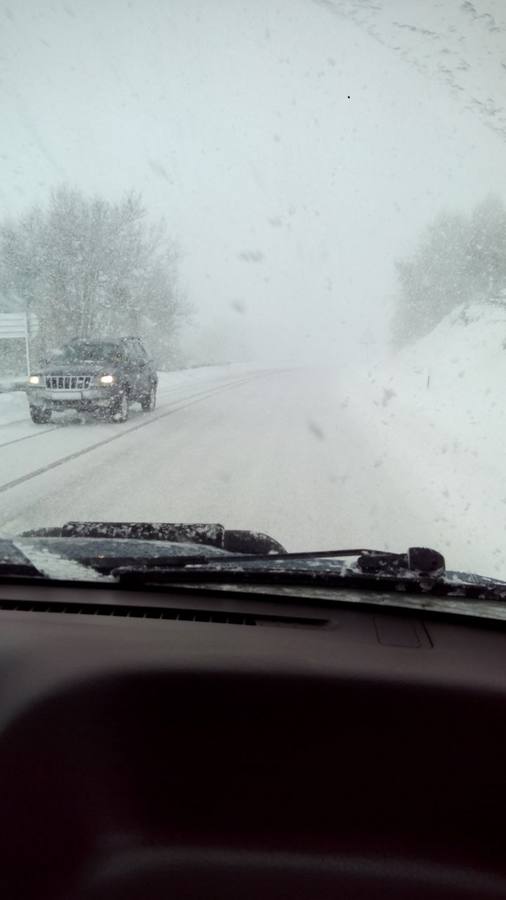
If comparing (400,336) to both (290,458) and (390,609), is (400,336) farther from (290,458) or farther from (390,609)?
(390,609)

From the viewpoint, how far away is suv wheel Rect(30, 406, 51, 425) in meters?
13.5

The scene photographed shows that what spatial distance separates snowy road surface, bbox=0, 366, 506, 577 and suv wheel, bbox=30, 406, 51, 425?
19 cm

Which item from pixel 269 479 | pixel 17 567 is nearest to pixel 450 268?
pixel 269 479

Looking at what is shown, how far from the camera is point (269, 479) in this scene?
8633 millimetres

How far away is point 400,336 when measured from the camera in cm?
3034

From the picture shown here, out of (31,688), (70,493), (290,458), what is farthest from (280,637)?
(290,458)

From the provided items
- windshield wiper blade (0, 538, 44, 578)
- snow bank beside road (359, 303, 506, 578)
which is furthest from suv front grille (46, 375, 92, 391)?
windshield wiper blade (0, 538, 44, 578)

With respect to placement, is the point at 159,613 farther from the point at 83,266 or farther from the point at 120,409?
the point at 83,266

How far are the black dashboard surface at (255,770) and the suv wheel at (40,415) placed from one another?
11.2 meters

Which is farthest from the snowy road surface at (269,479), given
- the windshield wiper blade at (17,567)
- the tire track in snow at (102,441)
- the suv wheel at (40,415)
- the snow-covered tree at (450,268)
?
the snow-covered tree at (450,268)

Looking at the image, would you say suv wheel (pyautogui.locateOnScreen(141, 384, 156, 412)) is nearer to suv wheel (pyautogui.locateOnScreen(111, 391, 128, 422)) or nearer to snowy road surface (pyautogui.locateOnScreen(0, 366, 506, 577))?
snowy road surface (pyautogui.locateOnScreen(0, 366, 506, 577))

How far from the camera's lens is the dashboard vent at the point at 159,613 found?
3.02m

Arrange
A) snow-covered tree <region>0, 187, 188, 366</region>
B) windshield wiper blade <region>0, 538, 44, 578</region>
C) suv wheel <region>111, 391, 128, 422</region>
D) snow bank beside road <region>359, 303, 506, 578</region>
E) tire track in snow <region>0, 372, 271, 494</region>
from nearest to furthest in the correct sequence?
windshield wiper blade <region>0, 538, 44, 578</region>, snow bank beside road <region>359, 303, 506, 578</region>, tire track in snow <region>0, 372, 271, 494</region>, suv wheel <region>111, 391, 128, 422</region>, snow-covered tree <region>0, 187, 188, 366</region>

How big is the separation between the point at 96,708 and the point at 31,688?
0.25 metres
